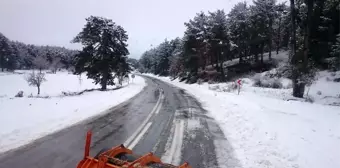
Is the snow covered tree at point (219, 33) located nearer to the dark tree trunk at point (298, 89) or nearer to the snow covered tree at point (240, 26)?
the snow covered tree at point (240, 26)

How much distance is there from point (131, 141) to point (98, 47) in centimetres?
2576

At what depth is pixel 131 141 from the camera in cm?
730

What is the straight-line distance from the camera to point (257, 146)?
6.98 metres

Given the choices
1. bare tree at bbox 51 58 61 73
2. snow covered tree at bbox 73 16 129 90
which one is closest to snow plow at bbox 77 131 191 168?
snow covered tree at bbox 73 16 129 90

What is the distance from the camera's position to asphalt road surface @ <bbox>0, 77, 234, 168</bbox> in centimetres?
556

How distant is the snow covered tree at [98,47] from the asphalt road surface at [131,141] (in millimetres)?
21163

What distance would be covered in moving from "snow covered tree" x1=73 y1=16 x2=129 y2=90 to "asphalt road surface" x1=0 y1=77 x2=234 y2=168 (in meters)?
21.2

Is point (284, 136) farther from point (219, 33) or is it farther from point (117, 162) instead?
point (219, 33)

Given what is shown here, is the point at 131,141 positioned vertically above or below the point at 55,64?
below

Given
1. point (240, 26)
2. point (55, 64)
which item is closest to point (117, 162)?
point (240, 26)

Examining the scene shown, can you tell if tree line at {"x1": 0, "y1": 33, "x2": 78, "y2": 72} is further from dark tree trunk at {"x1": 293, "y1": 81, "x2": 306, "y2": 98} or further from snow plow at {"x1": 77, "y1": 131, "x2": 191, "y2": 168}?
snow plow at {"x1": 77, "y1": 131, "x2": 191, "y2": 168}

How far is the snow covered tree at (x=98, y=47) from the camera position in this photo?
3053 cm

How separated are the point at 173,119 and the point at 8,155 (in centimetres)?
661

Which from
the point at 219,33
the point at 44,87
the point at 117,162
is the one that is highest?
the point at 219,33
